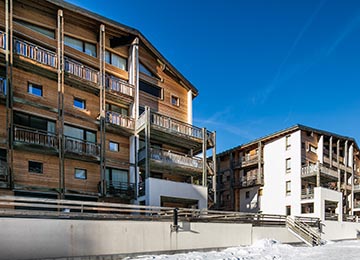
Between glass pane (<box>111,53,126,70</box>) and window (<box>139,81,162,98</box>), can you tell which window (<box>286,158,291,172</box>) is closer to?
window (<box>139,81,162,98</box>)

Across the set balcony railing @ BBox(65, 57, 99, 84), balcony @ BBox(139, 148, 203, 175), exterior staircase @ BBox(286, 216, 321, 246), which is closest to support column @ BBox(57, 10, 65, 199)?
balcony railing @ BBox(65, 57, 99, 84)

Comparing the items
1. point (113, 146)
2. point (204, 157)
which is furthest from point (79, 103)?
point (204, 157)

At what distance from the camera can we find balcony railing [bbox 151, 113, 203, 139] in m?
20.8

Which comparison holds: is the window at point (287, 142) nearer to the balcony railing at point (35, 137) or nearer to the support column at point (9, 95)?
the balcony railing at point (35, 137)

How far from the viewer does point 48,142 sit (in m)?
17.0

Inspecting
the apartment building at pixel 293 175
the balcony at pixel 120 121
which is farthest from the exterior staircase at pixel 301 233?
the balcony at pixel 120 121

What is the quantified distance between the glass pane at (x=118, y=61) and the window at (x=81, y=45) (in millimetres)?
1504

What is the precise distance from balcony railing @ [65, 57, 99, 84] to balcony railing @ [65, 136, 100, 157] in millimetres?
4005

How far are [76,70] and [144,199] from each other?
918 cm

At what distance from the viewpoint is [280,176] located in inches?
1266

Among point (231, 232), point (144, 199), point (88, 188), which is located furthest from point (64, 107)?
point (231, 232)

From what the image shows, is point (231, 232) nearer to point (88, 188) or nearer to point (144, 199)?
point (144, 199)

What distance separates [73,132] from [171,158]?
6679 millimetres

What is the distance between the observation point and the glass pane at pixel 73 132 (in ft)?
61.2
